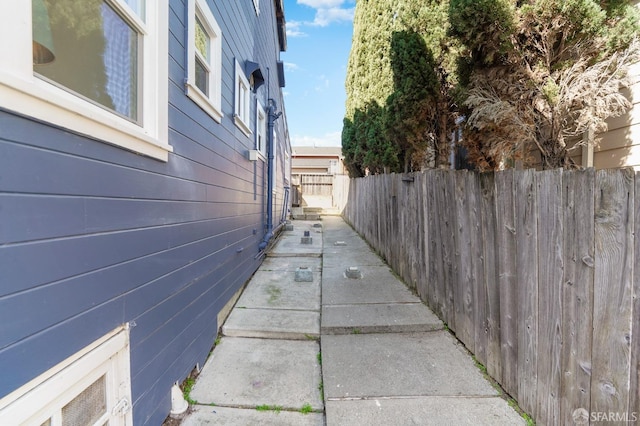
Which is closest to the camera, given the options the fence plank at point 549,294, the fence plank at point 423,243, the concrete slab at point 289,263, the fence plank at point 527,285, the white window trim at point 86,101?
the white window trim at point 86,101

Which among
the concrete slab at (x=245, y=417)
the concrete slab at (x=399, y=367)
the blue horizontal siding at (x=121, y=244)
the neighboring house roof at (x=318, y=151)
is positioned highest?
the neighboring house roof at (x=318, y=151)

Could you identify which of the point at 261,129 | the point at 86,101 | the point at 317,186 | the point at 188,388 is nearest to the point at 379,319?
the point at 188,388

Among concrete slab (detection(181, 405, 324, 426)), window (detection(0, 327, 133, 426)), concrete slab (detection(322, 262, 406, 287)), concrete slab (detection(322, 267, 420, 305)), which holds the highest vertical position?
window (detection(0, 327, 133, 426))

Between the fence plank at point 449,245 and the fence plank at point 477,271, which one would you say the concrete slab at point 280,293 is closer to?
the fence plank at point 449,245

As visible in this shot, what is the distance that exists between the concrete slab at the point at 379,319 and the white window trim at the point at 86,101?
2.42 m

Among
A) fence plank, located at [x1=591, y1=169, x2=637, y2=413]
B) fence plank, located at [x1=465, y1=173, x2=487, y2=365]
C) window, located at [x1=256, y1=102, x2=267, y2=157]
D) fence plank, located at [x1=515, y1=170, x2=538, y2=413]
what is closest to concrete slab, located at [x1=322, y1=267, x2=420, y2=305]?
fence plank, located at [x1=465, y1=173, x2=487, y2=365]

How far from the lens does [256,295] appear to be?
165 inches

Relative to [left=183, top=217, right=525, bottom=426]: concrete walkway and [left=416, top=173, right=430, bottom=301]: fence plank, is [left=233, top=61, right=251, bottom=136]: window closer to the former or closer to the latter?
[left=183, top=217, right=525, bottom=426]: concrete walkway

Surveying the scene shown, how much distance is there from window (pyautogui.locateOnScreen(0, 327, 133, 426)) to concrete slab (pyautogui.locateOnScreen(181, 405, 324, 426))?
592mm

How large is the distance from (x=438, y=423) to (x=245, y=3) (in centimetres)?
589

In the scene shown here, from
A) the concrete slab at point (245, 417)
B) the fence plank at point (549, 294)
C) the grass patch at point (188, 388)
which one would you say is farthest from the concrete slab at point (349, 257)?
the fence plank at point (549, 294)

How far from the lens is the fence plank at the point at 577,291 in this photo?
162 cm

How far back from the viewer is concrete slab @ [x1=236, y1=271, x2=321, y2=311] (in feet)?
12.7

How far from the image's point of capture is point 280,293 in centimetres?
427
